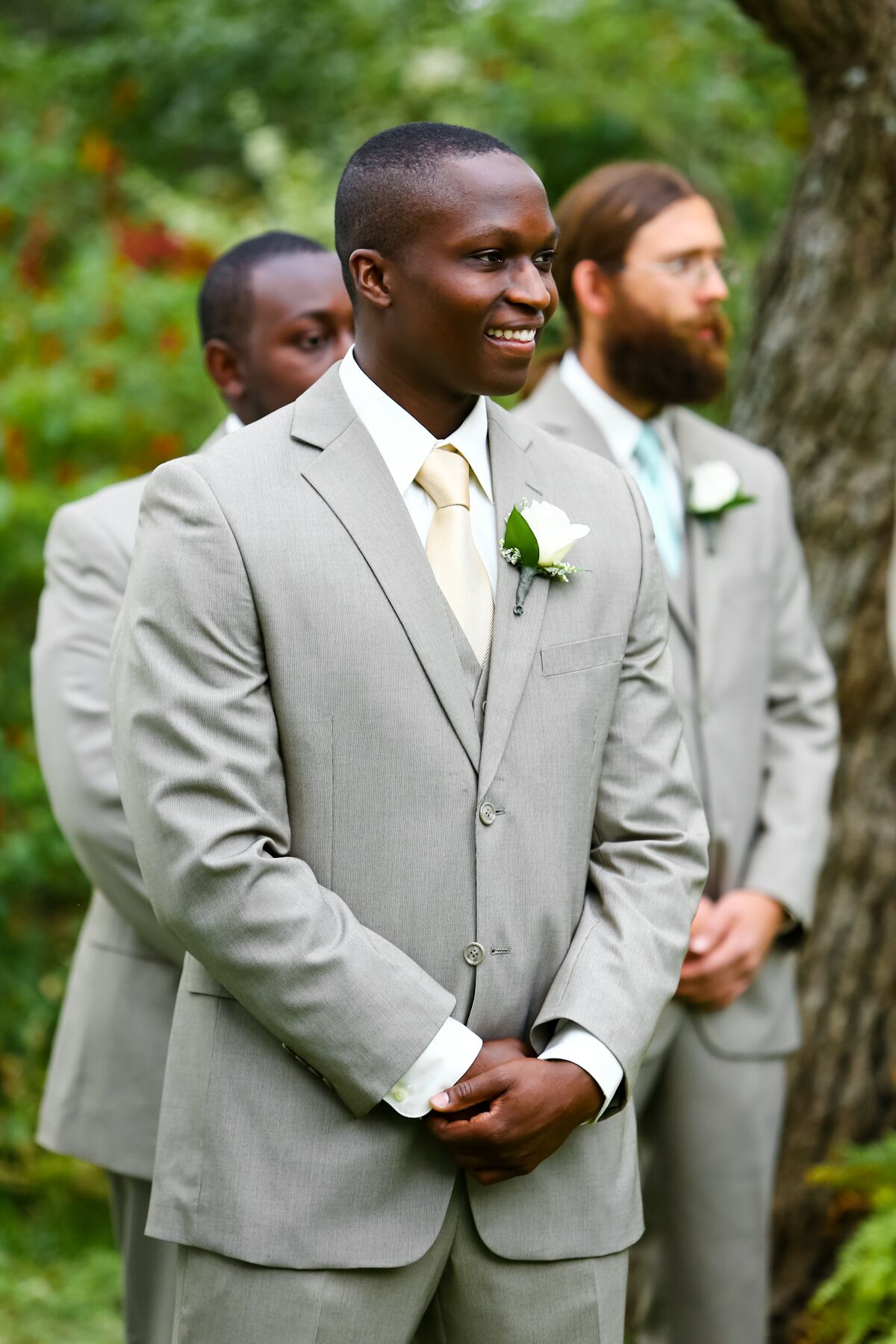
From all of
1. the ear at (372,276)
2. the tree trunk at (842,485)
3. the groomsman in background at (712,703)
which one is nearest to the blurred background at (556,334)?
the tree trunk at (842,485)

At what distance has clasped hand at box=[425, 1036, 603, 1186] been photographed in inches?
82.7

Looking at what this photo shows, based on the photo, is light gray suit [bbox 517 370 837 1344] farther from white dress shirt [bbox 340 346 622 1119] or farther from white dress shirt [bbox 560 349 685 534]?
white dress shirt [bbox 340 346 622 1119]

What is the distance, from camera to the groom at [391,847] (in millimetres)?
2109

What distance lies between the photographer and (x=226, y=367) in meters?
3.39

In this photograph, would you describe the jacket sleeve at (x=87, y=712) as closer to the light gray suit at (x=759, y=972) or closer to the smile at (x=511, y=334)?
the light gray suit at (x=759, y=972)

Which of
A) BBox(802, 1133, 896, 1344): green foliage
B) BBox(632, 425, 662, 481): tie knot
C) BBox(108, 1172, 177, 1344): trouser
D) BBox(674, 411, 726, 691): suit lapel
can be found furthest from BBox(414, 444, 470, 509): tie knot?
BBox(802, 1133, 896, 1344): green foliage

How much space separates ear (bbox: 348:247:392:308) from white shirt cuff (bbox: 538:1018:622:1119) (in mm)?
1112

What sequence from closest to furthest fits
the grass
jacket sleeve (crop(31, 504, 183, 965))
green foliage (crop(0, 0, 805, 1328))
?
1. jacket sleeve (crop(31, 504, 183, 965))
2. the grass
3. green foliage (crop(0, 0, 805, 1328))

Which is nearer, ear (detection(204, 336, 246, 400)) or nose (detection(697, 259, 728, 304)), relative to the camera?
ear (detection(204, 336, 246, 400))

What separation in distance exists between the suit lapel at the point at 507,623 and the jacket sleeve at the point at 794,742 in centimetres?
124

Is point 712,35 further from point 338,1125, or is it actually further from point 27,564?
point 338,1125

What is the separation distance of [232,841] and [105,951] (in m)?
1.22

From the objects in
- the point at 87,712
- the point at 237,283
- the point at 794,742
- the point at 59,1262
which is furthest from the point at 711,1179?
the point at 59,1262

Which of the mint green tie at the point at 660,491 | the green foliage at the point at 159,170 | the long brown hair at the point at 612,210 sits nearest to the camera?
the mint green tie at the point at 660,491
